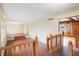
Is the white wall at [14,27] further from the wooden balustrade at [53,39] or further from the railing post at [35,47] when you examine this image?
the wooden balustrade at [53,39]

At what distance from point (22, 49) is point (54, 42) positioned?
1.70 feet

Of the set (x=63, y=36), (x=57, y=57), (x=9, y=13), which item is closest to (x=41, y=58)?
(x=57, y=57)

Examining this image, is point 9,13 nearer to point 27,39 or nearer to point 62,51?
point 27,39

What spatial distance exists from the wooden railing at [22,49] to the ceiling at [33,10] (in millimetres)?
345

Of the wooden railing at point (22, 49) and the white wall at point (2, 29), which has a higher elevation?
the white wall at point (2, 29)

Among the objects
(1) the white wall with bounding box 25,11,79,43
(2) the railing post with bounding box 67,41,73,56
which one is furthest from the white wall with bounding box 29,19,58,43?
(2) the railing post with bounding box 67,41,73,56

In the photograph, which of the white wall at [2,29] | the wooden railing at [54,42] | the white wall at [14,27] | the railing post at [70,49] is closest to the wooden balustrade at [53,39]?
the wooden railing at [54,42]

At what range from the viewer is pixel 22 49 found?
1.50 meters

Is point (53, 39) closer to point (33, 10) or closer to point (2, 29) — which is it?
point (33, 10)

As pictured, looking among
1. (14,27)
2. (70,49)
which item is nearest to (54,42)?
(70,49)

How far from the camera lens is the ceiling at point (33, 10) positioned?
1.47 m

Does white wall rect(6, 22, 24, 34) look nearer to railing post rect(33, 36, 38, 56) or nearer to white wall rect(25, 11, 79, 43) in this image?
white wall rect(25, 11, 79, 43)

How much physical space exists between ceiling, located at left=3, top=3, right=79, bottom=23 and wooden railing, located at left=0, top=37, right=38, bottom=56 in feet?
1.13

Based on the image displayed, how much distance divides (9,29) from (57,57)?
861 mm
